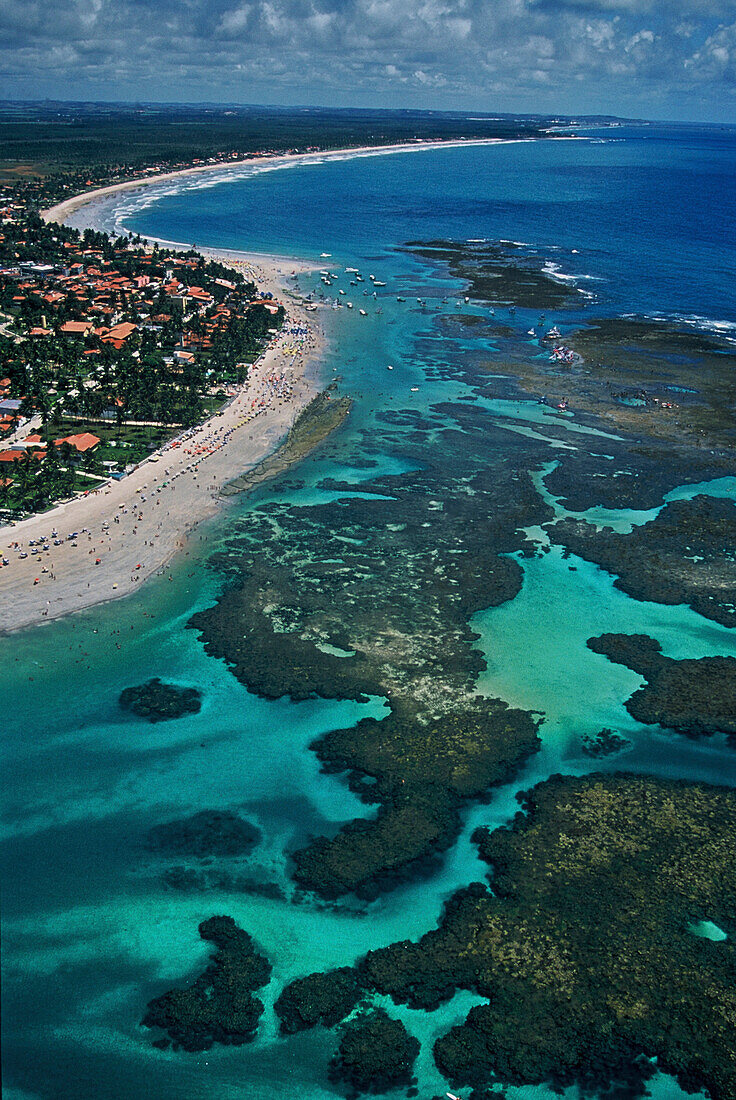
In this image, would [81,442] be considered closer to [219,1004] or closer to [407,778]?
[407,778]

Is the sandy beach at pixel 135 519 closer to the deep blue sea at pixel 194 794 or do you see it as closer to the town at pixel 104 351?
the deep blue sea at pixel 194 794

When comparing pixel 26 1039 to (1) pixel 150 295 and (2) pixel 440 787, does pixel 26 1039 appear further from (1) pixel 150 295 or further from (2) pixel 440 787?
(1) pixel 150 295

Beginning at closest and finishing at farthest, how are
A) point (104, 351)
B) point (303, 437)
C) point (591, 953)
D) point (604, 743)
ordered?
point (591, 953), point (604, 743), point (303, 437), point (104, 351)

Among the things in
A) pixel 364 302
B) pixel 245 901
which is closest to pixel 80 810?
pixel 245 901

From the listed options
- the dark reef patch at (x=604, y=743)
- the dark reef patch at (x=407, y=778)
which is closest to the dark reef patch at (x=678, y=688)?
the dark reef patch at (x=604, y=743)

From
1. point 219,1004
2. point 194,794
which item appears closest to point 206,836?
point 194,794

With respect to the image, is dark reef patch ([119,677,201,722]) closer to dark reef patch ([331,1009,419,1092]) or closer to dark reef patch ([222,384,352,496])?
dark reef patch ([331,1009,419,1092])

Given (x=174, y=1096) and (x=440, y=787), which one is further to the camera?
(x=440, y=787)
